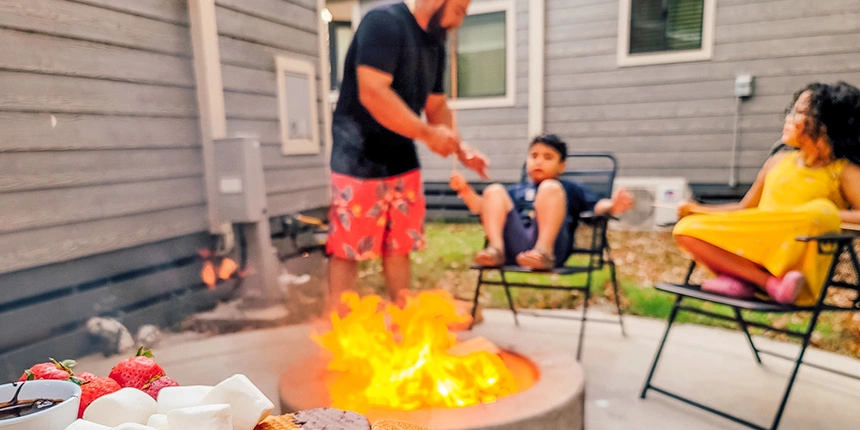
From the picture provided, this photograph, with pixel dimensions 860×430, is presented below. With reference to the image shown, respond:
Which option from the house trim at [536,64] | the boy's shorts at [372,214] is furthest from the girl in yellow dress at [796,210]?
the boy's shorts at [372,214]

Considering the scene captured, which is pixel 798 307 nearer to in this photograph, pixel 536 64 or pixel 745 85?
pixel 745 85

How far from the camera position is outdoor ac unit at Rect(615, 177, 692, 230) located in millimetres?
1914

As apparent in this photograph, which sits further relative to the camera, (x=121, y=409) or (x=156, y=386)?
(x=156, y=386)

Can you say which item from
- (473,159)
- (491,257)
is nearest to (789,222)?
(491,257)

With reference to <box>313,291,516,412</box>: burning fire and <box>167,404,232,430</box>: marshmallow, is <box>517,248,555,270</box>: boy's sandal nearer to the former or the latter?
<box>313,291,516,412</box>: burning fire

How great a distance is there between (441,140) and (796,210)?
114cm

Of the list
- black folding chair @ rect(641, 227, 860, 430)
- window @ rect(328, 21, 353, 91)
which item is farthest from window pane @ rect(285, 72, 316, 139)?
black folding chair @ rect(641, 227, 860, 430)

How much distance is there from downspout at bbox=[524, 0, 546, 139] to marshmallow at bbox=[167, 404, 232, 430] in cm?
172

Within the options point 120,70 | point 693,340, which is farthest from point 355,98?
point 693,340

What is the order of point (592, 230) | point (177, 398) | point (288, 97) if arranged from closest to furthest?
1. point (177, 398)
2. point (288, 97)
3. point (592, 230)

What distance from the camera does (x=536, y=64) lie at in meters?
2.06

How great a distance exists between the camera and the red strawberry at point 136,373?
85 cm

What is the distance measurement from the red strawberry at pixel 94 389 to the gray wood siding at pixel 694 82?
1624mm

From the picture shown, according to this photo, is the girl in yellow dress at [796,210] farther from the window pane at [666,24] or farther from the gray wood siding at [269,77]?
the gray wood siding at [269,77]
